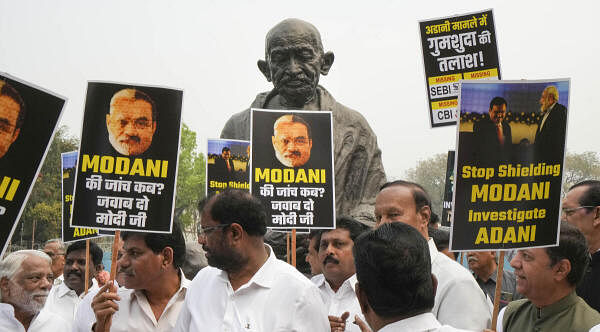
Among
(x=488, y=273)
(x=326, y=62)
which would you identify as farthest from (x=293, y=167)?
(x=326, y=62)

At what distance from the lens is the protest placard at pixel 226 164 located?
8977mm

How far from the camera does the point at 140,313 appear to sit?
436 cm

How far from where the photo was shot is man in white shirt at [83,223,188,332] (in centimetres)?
419

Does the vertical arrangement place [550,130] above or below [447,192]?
below

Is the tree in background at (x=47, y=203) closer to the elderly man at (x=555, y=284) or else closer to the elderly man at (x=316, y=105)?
the elderly man at (x=316, y=105)

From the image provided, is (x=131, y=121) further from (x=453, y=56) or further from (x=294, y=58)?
(x=294, y=58)

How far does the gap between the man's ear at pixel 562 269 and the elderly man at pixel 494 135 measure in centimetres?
60

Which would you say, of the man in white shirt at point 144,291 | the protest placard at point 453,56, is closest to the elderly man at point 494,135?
the man in white shirt at point 144,291

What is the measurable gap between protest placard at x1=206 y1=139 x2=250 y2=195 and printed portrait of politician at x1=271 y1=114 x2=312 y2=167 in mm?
2110

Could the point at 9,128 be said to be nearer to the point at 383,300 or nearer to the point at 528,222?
the point at 383,300

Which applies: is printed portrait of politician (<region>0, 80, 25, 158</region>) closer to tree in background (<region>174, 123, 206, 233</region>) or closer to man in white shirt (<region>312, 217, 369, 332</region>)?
man in white shirt (<region>312, 217, 369, 332</region>)

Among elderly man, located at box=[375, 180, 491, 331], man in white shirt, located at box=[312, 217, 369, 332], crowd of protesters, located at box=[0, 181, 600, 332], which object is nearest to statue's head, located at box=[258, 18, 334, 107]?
man in white shirt, located at box=[312, 217, 369, 332]

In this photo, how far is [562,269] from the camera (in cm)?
381

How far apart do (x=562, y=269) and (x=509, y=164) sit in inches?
23.5
